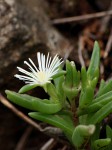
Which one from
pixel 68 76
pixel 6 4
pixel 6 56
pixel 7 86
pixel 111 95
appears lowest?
pixel 111 95

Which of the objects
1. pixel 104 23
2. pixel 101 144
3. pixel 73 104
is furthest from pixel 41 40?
pixel 101 144

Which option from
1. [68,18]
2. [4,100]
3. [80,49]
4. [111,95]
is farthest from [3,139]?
[111,95]

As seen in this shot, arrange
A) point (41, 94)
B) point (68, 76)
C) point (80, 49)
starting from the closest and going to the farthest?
1. point (68, 76)
2. point (41, 94)
3. point (80, 49)

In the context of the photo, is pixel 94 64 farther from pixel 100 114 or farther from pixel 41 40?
pixel 41 40

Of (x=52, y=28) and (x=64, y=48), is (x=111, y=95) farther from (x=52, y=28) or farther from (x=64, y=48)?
(x=52, y=28)

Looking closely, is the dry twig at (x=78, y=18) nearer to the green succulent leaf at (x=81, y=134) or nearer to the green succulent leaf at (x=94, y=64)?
the green succulent leaf at (x=94, y=64)

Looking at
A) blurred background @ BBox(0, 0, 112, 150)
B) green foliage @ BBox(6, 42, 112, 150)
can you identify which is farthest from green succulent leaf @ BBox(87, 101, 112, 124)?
blurred background @ BBox(0, 0, 112, 150)

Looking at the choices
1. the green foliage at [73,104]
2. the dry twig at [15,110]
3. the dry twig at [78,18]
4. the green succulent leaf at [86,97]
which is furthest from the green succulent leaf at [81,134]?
the dry twig at [78,18]
